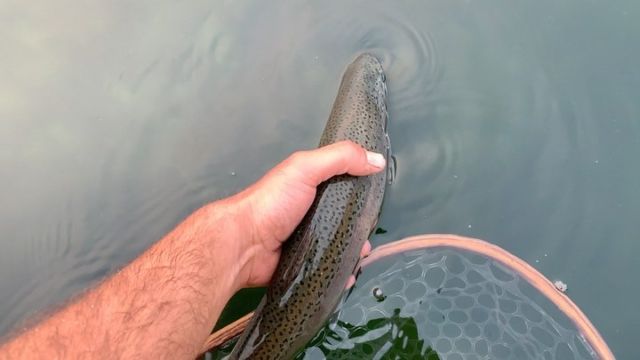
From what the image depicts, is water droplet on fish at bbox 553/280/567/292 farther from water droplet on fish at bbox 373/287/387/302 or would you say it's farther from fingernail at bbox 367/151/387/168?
fingernail at bbox 367/151/387/168

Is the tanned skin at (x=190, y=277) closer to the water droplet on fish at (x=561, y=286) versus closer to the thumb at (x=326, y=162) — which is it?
the thumb at (x=326, y=162)

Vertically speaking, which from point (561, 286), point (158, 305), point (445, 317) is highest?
point (158, 305)

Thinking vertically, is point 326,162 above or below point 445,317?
above

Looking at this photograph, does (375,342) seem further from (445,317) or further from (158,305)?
(158,305)

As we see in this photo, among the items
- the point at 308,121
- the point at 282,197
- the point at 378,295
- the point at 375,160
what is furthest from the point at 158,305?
the point at 308,121

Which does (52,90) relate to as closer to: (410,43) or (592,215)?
(410,43)

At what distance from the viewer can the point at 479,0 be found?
3658mm

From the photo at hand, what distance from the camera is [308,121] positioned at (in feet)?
11.5

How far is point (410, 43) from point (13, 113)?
7.79ft

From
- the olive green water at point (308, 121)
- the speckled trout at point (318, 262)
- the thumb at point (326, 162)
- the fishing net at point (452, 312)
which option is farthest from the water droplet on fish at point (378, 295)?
the thumb at point (326, 162)

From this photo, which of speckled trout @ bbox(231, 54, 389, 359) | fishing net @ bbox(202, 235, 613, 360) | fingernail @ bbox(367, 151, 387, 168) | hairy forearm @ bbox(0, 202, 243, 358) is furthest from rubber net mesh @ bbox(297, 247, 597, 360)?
hairy forearm @ bbox(0, 202, 243, 358)

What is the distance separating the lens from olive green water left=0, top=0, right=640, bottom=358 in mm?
3219

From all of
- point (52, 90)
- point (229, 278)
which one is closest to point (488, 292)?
point (229, 278)

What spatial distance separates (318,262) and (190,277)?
0.58 metres
